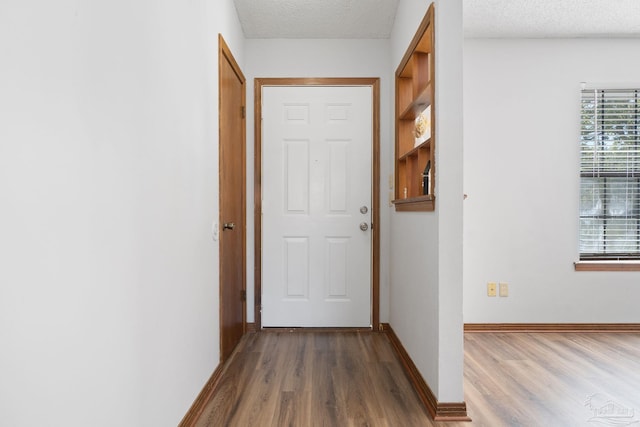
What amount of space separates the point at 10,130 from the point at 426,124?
2261 mm

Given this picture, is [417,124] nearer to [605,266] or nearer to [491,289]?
[491,289]

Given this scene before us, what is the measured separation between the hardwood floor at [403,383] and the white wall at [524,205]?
1.03 ft

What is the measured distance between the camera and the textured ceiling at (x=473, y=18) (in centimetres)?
290

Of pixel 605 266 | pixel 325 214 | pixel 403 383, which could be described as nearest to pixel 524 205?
pixel 605 266

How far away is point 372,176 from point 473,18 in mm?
1435

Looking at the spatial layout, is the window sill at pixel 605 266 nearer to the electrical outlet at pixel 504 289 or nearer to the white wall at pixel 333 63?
the electrical outlet at pixel 504 289

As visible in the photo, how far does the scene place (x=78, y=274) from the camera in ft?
3.23

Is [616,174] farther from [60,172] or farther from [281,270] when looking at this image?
[60,172]

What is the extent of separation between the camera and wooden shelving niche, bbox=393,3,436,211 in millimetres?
2084

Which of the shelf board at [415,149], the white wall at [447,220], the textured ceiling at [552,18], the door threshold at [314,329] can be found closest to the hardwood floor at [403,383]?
the door threshold at [314,329]

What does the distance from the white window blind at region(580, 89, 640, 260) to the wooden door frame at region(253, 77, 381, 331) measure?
5.80ft

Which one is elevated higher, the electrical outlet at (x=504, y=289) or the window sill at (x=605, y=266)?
the window sill at (x=605, y=266)

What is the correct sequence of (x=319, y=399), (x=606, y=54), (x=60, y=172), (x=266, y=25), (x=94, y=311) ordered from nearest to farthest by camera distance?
1. (x=60, y=172)
2. (x=94, y=311)
3. (x=319, y=399)
4. (x=266, y=25)
5. (x=606, y=54)

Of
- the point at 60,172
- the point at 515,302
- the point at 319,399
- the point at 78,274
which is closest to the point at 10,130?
the point at 60,172
